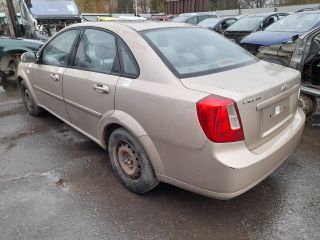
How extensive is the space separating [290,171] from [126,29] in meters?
2.28

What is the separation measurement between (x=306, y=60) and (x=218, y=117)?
331 cm

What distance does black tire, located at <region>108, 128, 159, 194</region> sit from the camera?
292 cm

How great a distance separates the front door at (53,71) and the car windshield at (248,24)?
27.2 ft

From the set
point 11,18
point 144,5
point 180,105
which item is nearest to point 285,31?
point 180,105

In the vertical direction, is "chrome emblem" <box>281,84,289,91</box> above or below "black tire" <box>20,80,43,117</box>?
above

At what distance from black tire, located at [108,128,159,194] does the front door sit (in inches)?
47.3

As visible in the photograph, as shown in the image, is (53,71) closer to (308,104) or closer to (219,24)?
(308,104)

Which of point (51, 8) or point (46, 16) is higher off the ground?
point (51, 8)

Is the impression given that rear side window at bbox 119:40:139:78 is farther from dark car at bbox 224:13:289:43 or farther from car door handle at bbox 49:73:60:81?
dark car at bbox 224:13:289:43

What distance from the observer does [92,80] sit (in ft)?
11.0

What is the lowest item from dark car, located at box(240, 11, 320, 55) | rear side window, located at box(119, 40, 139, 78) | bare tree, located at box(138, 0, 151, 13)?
bare tree, located at box(138, 0, 151, 13)

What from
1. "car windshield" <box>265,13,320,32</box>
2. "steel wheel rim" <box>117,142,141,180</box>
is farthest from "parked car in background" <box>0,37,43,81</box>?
"car windshield" <box>265,13,320,32</box>

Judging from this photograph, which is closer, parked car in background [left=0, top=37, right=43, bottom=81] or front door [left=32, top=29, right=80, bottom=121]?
front door [left=32, top=29, right=80, bottom=121]

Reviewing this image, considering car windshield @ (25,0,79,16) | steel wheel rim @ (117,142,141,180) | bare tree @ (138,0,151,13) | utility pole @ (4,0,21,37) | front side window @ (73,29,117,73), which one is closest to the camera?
steel wheel rim @ (117,142,141,180)
